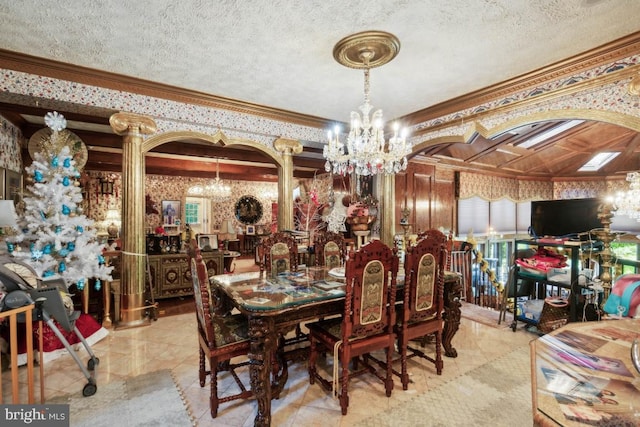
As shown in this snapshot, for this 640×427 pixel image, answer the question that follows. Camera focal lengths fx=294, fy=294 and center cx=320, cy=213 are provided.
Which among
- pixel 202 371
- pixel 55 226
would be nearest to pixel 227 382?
pixel 202 371

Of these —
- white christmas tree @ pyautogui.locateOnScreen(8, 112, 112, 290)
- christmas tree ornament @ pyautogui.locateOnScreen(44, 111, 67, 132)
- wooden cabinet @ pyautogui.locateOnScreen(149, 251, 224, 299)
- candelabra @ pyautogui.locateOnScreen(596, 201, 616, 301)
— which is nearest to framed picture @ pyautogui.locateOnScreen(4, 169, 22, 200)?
white christmas tree @ pyautogui.locateOnScreen(8, 112, 112, 290)

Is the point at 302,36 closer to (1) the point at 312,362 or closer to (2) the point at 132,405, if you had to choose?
(1) the point at 312,362

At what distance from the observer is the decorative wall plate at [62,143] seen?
3.71m

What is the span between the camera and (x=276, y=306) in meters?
1.97

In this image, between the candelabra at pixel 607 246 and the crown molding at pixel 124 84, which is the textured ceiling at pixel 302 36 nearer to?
the crown molding at pixel 124 84

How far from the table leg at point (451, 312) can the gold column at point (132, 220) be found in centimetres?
360

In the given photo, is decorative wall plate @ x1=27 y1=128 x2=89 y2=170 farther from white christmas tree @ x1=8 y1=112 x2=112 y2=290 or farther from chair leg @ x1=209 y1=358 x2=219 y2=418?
chair leg @ x1=209 y1=358 x2=219 y2=418

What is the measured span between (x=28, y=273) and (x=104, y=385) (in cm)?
121

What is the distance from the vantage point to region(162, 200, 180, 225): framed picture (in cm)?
949

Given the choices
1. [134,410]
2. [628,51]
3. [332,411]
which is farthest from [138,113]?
[628,51]

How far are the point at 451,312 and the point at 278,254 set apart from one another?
1.88 m

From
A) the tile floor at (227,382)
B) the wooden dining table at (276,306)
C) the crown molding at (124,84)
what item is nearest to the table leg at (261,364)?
the wooden dining table at (276,306)

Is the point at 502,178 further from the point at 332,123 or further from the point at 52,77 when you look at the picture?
the point at 52,77

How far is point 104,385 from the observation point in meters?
2.37
